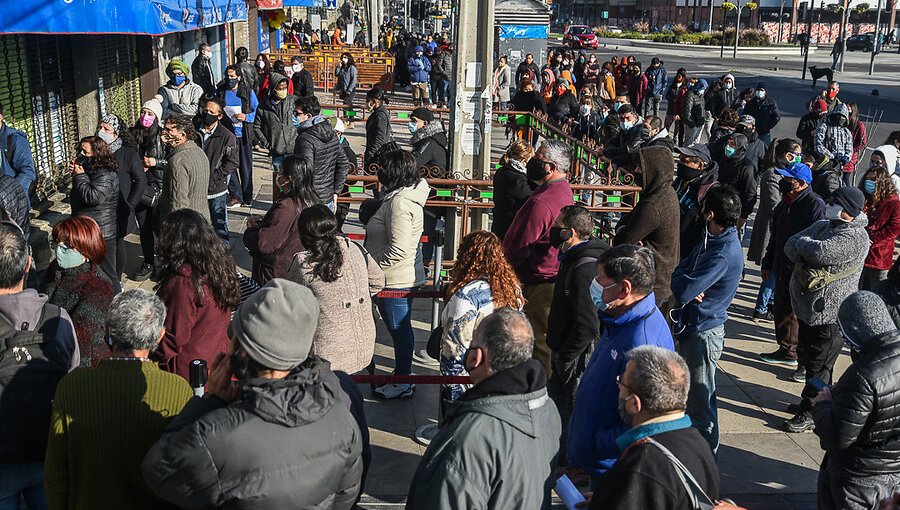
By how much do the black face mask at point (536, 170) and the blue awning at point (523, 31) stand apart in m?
21.3

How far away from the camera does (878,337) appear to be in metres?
4.18

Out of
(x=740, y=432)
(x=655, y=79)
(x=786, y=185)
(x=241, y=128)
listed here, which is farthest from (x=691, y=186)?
(x=655, y=79)

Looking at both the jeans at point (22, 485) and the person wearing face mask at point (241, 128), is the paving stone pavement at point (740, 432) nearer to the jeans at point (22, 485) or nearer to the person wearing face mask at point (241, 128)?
the jeans at point (22, 485)

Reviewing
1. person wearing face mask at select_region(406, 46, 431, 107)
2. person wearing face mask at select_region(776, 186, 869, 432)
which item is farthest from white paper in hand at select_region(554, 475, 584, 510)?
person wearing face mask at select_region(406, 46, 431, 107)

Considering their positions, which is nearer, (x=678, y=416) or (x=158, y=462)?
(x=158, y=462)

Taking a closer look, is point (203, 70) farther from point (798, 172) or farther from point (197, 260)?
point (197, 260)

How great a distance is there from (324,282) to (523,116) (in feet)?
35.9

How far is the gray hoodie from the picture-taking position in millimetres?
6305

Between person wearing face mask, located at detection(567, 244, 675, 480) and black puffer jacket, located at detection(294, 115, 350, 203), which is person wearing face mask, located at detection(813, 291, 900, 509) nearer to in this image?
person wearing face mask, located at detection(567, 244, 675, 480)

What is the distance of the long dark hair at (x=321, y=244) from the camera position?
198 inches

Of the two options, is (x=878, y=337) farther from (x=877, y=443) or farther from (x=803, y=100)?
(x=803, y=100)

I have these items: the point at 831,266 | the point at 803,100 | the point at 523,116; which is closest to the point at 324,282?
the point at 831,266

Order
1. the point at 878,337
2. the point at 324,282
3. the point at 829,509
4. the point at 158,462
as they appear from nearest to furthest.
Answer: the point at 158,462, the point at 878,337, the point at 829,509, the point at 324,282

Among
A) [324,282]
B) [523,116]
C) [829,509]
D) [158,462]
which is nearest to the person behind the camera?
[158,462]
